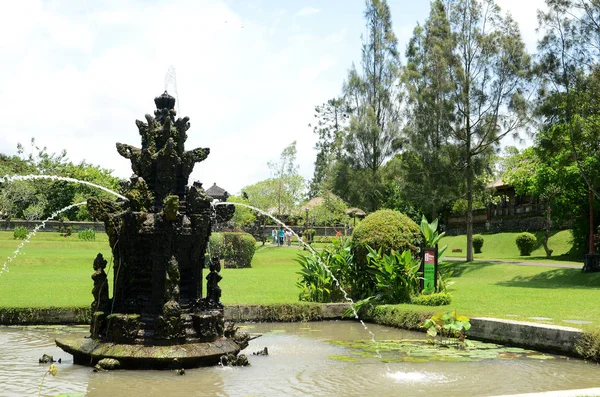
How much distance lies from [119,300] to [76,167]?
66.3m

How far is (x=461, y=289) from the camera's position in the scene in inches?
722

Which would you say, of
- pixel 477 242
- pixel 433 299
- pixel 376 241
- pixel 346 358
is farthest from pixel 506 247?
pixel 346 358

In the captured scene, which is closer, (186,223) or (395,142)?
(186,223)

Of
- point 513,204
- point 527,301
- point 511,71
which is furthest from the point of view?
point 513,204

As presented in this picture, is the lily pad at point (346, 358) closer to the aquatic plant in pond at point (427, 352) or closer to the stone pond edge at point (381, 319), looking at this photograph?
the aquatic plant in pond at point (427, 352)

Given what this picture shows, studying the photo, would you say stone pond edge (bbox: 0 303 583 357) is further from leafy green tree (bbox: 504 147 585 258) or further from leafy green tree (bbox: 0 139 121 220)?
leafy green tree (bbox: 0 139 121 220)

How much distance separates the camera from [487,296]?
1614 centimetres

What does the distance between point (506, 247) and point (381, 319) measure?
3508 centimetres

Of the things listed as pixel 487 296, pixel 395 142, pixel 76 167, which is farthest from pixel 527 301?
pixel 76 167

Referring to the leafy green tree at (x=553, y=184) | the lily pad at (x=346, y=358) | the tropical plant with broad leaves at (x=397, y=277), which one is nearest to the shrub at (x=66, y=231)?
the leafy green tree at (x=553, y=184)

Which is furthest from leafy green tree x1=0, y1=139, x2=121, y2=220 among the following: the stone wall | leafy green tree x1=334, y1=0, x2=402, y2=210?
leafy green tree x1=334, y1=0, x2=402, y2=210

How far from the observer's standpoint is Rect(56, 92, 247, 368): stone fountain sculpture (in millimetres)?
8234

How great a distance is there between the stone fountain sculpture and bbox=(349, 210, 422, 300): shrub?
635cm

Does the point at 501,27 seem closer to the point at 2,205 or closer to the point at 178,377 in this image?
the point at 178,377
